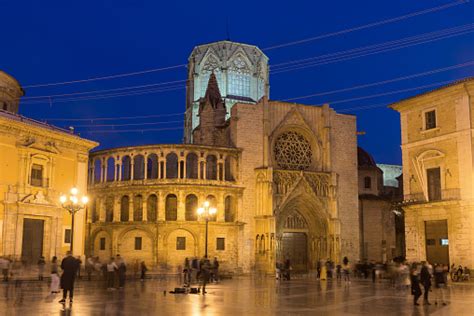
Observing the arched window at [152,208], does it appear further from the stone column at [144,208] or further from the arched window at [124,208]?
the arched window at [124,208]

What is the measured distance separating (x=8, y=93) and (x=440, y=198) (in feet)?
94.2

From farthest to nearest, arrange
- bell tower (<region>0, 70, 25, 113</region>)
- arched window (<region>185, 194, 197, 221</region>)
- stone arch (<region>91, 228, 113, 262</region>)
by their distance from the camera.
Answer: arched window (<region>185, 194, 197, 221</region>) < stone arch (<region>91, 228, 113, 262</region>) < bell tower (<region>0, 70, 25, 113</region>)

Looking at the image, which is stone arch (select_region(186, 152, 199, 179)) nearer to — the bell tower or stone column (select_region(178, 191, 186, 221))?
stone column (select_region(178, 191, 186, 221))

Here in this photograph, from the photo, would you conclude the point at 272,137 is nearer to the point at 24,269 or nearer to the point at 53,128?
the point at 53,128

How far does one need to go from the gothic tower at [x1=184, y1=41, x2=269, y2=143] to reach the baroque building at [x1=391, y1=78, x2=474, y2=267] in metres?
34.4

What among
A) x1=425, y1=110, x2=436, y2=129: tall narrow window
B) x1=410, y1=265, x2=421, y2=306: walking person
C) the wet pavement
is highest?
x1=425, y1=110, x2=436, y2=129: tall narrow window

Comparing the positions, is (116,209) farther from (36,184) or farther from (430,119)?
(430,119)

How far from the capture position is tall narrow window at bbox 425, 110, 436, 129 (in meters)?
33.4

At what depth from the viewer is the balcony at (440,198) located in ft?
102

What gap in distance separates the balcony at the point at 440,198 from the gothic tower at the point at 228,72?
3581 centimetres

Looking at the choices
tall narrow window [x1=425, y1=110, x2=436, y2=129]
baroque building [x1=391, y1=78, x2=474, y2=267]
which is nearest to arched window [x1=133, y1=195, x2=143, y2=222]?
baroque building [x1=391, y1=78, x2=474, y2=267]

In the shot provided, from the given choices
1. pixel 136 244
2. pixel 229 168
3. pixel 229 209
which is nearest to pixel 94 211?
pixel 136 244

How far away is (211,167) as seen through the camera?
46.1 m

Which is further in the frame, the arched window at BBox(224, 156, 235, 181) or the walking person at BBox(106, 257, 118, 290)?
the arched window at BBox(224, 156, 235, 181)
